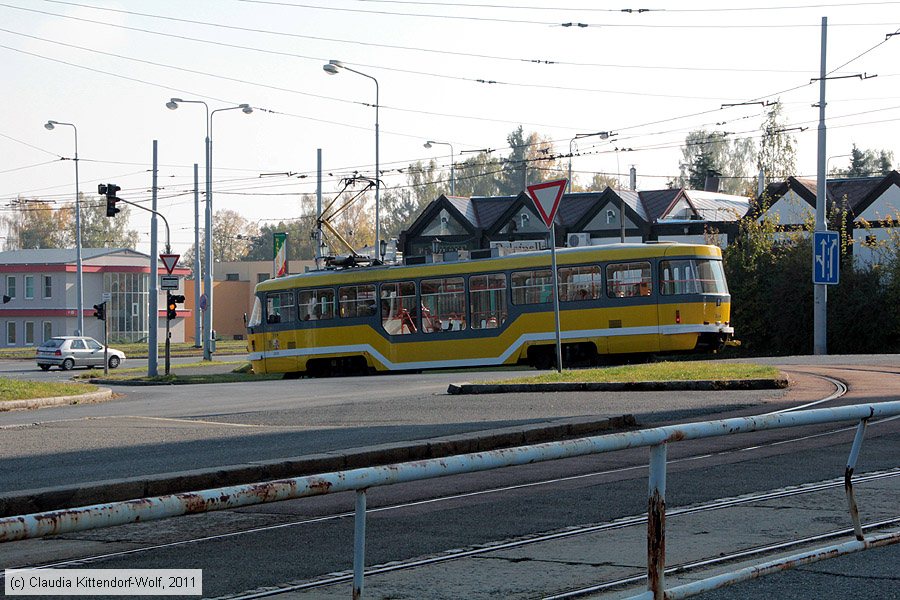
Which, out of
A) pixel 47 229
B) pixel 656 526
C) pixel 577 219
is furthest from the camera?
pixel 47 229

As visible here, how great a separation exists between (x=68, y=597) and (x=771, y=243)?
Result: 42.4m

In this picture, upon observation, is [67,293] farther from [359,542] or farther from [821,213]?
[359,542]

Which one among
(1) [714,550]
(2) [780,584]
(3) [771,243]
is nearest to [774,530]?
(1) [714,550]

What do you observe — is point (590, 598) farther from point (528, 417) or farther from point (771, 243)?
point (771, 243)

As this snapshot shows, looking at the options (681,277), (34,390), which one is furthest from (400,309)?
(34,390)

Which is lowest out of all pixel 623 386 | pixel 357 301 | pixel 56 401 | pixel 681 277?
pixel 56 401

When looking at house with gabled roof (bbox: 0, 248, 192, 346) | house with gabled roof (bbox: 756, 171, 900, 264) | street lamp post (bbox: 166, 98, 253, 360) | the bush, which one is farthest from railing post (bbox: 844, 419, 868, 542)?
house with gabled roof (bbox: 0, 248, 192, 346)

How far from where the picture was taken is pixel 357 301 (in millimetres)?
33281

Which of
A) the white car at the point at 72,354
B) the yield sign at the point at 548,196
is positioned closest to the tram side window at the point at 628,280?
the yield sign at the point at 548,196

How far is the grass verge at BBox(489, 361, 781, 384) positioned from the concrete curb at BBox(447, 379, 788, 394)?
0.73ft

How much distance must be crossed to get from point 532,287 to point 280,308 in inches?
331

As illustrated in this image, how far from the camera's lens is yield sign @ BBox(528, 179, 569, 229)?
63.6 feet

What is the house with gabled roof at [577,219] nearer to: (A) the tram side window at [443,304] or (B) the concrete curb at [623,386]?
(A) the tram side window at [443,304]

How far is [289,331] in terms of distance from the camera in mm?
34656
